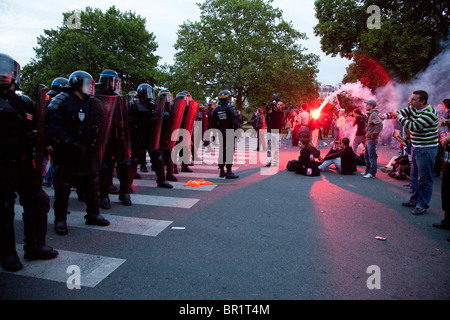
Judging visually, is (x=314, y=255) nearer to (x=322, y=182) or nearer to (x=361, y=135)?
(x=322, y=182)

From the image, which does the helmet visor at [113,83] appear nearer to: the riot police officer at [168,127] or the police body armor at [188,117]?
the riot police officer at [168,127]

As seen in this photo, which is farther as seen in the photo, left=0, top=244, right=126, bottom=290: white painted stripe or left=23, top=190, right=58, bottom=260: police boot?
left=23, top=190, right=58, bottom=260: police boot

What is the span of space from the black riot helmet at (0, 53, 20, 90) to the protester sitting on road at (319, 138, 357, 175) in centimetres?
824

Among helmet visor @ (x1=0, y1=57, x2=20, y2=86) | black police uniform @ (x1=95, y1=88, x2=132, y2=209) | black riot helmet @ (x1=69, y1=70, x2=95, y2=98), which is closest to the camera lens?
helmet visor @ (x1=0, y1=57, x2=20, y2=86)

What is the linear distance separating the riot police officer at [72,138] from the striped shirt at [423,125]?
4882mm

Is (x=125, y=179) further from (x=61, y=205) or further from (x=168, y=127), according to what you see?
(x=168, y=127)

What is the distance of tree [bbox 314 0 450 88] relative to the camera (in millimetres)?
15859

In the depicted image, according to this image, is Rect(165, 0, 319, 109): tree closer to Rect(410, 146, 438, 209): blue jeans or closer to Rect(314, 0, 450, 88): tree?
Rect(314, 0, 450, 88): tree

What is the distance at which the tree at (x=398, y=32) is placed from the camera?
15.9 m

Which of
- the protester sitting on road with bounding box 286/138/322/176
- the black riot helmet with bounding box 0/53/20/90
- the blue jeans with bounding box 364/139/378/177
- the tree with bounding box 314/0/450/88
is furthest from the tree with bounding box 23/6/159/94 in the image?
the black riot helmet with bounding box 0/53/20/90

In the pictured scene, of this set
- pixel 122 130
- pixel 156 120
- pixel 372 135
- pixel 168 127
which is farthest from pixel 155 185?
pixel 372 135

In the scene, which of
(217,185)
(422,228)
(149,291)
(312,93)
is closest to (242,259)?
(149,291)

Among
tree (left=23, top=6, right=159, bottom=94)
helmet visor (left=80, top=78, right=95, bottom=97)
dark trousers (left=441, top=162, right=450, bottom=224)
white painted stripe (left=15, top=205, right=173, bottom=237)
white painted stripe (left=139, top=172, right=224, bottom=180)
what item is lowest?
white painted stripe (left=15, top=205, right=173, bottom=237)
